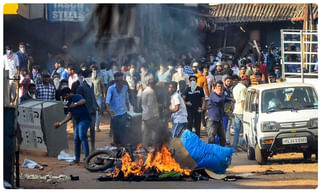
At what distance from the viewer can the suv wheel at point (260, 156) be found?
1284 centimetres

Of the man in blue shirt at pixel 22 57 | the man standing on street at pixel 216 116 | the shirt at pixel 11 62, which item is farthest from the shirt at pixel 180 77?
the shirt at pixel 11 62

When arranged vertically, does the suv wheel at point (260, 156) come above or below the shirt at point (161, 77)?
below

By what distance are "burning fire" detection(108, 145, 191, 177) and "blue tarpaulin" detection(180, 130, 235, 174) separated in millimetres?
306

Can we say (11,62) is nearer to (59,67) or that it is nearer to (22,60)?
(22,60)

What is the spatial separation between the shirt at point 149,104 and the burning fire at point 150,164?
260 cm

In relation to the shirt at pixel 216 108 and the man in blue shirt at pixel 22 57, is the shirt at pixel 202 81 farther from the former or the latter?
the man in blue shirt at pixel 22 57

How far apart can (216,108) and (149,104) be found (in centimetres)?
137

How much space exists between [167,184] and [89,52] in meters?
6.93

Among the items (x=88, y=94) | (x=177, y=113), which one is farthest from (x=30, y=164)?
(x=177, y=113)

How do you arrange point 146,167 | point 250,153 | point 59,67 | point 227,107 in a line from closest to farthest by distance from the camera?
point 146,167, point 250,153, point 227,107, point 59,67

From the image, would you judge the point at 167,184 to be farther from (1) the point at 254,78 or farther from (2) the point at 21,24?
(2) the point at 21,24

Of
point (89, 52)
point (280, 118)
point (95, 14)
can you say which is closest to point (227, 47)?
point (89, 52)

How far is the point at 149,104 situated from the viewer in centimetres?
1410

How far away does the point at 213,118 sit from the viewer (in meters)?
13.9
